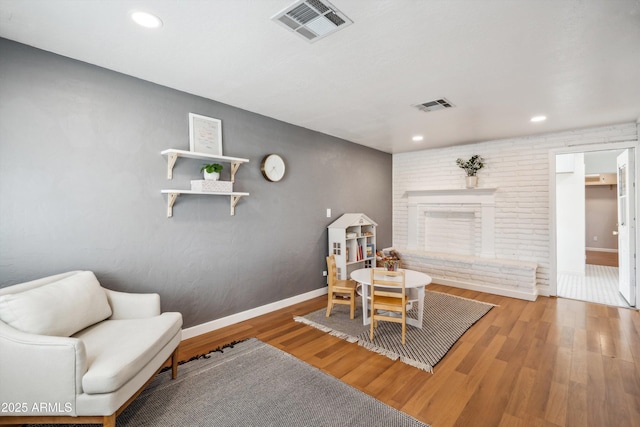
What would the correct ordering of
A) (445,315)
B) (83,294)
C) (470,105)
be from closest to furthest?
(83,294) < (470,105) < (445,315)

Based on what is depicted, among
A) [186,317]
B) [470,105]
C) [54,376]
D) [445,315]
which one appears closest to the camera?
[54,376]

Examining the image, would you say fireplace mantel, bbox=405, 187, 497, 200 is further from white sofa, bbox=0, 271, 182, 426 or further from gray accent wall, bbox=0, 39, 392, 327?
white sofa, bbox=0, 271, 182, 426

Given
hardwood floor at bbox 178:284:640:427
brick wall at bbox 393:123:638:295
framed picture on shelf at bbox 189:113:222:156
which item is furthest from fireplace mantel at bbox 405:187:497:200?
framed picture on shelf at bbox 189:113:222:156

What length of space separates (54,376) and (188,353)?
126 centimetres

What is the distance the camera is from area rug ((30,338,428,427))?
184 cm

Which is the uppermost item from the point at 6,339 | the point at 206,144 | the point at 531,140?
the point at 531,140

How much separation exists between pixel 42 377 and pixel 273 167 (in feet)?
9.05

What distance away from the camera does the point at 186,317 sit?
9.64ft

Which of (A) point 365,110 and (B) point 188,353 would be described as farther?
(A) point 365,110

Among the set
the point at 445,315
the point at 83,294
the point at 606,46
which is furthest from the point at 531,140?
the point at 83,294

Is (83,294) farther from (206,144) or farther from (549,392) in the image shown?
(549,392)

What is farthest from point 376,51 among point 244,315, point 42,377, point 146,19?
point 244,315

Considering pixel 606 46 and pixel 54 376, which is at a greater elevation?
pixel 606 46

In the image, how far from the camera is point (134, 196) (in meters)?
2.58
